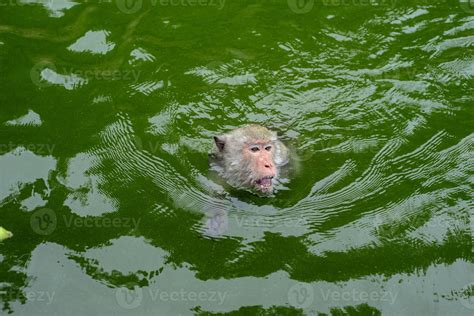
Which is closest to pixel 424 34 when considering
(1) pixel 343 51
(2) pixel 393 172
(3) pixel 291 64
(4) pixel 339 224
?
(1) pixel 343 51

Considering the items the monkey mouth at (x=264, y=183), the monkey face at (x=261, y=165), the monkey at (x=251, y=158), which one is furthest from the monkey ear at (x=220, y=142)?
the monkey mouth at (x=264, y=183)

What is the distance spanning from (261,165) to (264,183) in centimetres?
22

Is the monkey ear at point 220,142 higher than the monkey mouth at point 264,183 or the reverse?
higher

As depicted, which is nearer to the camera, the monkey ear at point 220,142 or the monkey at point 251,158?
the monkey at point 251,158

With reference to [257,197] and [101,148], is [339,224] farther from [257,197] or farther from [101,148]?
[101,148]

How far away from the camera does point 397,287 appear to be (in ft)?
19.7

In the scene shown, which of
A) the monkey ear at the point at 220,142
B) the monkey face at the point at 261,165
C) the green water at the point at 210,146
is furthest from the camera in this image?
the monkey ear at the point at 220,142

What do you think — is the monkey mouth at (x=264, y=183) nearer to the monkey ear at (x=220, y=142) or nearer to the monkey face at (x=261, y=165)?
the monkey face at (x=261, y=165)

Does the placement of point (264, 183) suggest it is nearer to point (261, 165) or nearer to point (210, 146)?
point (261, 165)

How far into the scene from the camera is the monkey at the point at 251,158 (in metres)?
7.04

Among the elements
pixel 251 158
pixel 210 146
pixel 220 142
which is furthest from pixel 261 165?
pixel 210 146

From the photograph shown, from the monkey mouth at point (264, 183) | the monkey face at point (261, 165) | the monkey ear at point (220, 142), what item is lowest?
the monkey mouth at point (264, 183)

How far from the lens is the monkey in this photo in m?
7.04

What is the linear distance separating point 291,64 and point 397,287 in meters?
4.17
